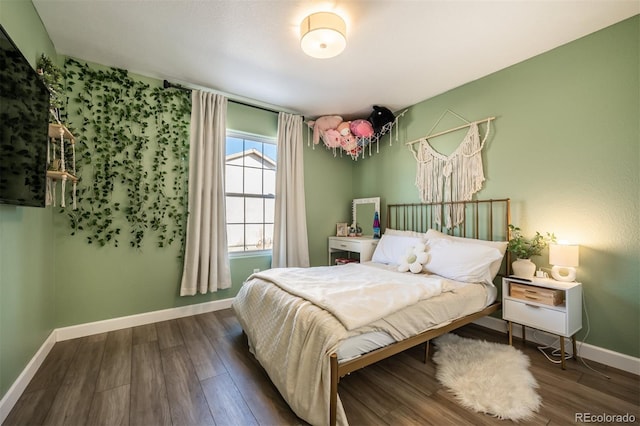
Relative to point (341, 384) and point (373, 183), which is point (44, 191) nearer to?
point (341, 384)

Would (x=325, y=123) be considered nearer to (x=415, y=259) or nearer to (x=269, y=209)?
(x=269, y=209)

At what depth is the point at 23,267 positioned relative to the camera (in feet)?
5.74

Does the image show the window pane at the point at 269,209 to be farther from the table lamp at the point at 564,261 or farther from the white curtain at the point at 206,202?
the table lamp at the point at 564,261

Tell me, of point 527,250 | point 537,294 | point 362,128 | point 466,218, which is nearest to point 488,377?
point 537,294

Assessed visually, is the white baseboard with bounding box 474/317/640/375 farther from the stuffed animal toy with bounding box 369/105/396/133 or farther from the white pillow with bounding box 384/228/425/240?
the stuffed animal toy with bounding box 369/105/396/133

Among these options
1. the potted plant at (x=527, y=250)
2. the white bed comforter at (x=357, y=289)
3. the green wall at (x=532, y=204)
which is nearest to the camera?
the white bed comforter at (x=357, y=289)

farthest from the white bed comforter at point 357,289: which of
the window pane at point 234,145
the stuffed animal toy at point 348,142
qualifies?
the stuffed animal toy at point 348,142

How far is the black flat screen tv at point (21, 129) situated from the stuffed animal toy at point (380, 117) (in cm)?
318

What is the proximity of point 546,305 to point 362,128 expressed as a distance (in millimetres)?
2757

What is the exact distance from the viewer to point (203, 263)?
2934mm

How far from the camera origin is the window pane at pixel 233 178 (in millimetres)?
3354

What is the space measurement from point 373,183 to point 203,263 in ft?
8.66

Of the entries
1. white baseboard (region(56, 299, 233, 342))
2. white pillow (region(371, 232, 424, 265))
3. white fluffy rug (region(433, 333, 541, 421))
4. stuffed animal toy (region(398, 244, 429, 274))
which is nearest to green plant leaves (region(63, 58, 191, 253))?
white baseboard (region(56, 299, 233, 342))

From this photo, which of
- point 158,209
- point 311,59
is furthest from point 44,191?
point 311,59
